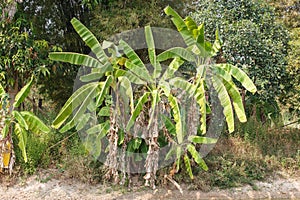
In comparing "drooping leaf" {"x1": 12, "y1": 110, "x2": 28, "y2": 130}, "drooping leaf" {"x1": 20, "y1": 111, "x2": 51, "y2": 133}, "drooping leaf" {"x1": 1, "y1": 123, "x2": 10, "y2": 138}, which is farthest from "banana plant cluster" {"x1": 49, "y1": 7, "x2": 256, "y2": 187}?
"drooping leaf" {"x1": 1, "y1": 123, "x2": 10, "y2": 138}

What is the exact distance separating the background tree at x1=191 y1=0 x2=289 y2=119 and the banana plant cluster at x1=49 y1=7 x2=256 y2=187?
1.13 m

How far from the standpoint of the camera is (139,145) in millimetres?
5590

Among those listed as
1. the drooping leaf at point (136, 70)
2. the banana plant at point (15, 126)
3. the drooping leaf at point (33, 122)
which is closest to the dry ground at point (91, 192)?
the banana plant at point (15, 126)

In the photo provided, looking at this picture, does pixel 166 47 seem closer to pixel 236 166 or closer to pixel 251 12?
pixel 251 12

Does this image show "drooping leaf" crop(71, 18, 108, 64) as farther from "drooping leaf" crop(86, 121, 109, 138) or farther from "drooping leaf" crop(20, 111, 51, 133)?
"drooping leaf" crop(20, 111, 51, 133)

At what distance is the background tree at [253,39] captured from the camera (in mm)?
6184

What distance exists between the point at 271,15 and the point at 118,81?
3.60 metres

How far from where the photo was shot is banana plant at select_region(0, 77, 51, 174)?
5.25m

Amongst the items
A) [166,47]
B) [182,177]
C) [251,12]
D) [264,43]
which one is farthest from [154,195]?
[251,12]

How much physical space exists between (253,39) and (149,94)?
2397 millimetres

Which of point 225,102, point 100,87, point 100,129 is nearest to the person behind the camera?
point 225,102

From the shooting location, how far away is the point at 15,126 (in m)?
5.36

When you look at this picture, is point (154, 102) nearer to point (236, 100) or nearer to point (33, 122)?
point (236, 100)

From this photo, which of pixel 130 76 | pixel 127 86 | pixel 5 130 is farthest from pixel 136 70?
pixel 5 130
